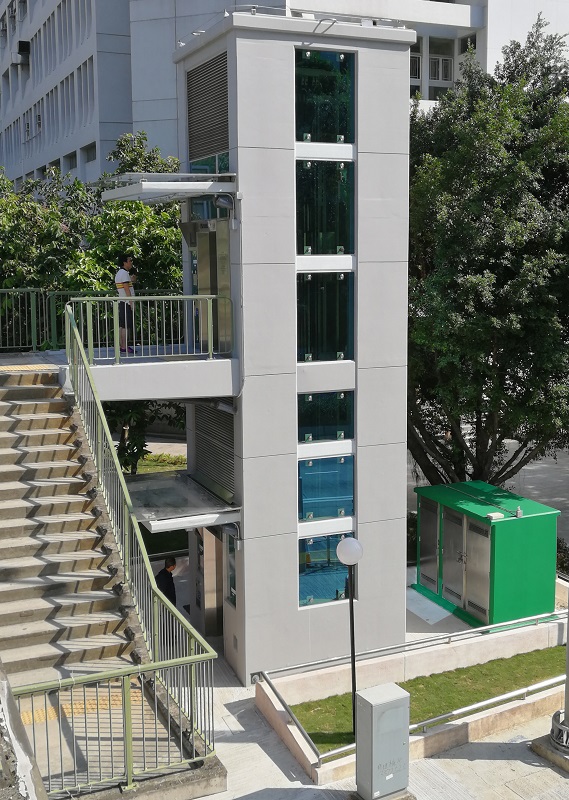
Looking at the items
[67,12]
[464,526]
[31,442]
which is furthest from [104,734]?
[67,12]

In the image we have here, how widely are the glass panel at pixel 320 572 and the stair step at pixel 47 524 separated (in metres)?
5.01

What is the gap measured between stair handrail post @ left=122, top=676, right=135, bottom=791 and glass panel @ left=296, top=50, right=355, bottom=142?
29.8ft

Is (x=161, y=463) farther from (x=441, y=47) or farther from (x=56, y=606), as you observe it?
(x=441, y=47)

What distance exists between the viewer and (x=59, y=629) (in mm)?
9805

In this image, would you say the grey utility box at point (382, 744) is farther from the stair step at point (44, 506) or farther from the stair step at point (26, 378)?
the stair step at point (26, 378)

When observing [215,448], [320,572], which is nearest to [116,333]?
[215,448]

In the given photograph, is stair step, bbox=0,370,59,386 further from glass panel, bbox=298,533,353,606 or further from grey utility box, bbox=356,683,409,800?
grey utility box, bbox=356,683,409,800

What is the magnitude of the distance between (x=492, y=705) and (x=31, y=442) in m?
7.56

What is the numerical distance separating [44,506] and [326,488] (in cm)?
549

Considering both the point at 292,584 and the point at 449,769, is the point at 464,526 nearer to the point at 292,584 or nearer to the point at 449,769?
the point at 292,584

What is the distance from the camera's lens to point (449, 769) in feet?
39.8

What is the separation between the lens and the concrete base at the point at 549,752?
12234mm

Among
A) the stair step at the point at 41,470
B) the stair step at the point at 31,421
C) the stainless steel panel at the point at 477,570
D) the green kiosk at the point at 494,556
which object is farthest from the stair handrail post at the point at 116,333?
the stainless steel panel at the point at 477,570

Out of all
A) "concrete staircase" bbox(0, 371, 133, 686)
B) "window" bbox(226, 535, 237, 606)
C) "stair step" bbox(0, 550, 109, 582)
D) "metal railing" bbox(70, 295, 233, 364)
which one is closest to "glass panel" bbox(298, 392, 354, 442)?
"metal railing" bbox(70, 295, 233, 364)
